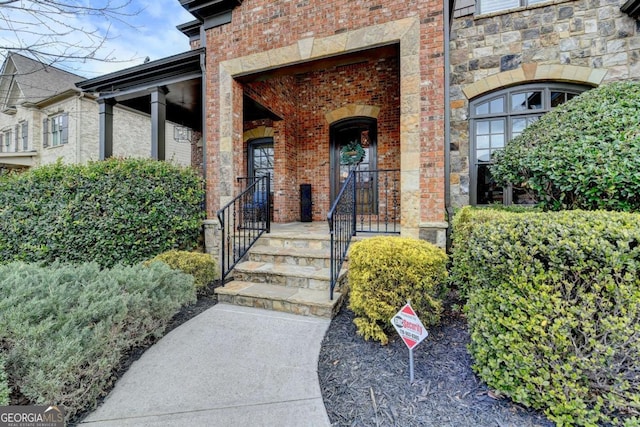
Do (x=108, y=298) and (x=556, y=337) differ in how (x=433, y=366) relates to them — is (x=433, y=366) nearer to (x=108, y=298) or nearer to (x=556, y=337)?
(x=556, y=337)

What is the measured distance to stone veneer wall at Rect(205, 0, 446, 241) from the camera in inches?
144

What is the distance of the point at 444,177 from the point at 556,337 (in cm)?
242

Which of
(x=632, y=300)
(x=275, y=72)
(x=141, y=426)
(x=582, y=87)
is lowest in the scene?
(x=141, y=426)

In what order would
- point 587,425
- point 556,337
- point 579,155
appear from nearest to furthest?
point 587,425, point 556,337, point 579,155

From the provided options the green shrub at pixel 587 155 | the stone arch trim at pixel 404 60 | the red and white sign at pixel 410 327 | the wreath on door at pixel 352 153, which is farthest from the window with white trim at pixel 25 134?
the green shrub at pixel 587 155

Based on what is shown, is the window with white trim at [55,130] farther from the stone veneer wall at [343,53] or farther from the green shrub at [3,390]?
the green shrub at [3,390]

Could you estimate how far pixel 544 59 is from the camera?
180 inches

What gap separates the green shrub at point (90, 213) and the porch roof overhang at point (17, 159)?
11.3 meters

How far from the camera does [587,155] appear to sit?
265cm

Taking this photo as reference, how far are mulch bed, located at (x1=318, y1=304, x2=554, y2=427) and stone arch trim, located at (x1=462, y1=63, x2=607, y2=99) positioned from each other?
13.9 ft

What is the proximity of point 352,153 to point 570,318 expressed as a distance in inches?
232

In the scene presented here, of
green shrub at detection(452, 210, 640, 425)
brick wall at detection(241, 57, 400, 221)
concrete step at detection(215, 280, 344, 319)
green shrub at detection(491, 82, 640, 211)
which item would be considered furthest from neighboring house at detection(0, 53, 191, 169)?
green shrub at detection(452, 210, 640, 425)

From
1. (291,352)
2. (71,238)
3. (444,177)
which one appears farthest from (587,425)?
(71,238)

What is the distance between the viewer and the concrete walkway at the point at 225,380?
169cm
